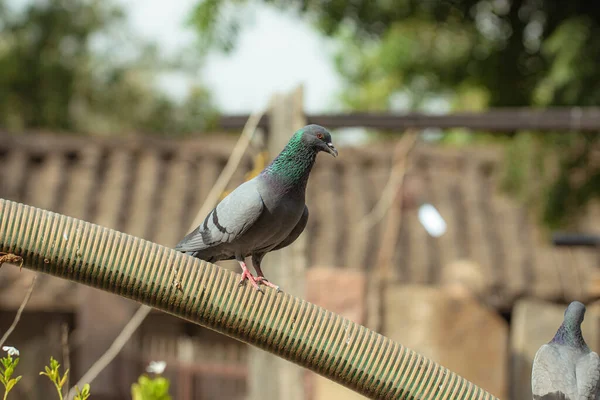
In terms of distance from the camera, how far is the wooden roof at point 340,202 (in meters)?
7.41

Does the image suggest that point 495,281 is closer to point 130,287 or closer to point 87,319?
point 87,319

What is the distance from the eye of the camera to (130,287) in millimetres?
2572

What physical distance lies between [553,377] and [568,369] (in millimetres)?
64

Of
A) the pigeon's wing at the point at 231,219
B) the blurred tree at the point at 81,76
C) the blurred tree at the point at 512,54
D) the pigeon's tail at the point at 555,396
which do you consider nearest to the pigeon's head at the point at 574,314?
the pigeon's tail at the point at 555,396

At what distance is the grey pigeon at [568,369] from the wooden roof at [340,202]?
393 cm

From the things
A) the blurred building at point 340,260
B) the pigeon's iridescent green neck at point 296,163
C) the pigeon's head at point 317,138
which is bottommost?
the pigeon's iridescent green neck at point 296,163

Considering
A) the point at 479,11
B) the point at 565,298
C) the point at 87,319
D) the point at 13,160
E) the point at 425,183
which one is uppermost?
the point at 479,11

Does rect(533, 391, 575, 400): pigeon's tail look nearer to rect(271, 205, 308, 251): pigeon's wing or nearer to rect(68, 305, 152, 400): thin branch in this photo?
rect(271, 205, 308, 251): pigeon's wing

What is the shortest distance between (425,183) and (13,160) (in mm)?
3463

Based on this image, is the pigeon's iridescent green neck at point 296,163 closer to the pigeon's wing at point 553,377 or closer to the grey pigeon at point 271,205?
the grey pigeon at point 271,205

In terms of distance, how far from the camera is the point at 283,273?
5406 mm

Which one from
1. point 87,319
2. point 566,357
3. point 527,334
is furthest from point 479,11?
point 566,357

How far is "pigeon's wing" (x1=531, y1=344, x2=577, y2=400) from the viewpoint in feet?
9.79

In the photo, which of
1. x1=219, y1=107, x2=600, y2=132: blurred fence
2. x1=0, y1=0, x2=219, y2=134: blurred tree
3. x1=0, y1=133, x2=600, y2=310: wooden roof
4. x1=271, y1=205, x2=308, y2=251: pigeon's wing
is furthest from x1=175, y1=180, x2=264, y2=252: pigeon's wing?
x1=0, y1=0, x2=219, y2=134: blurred tree
